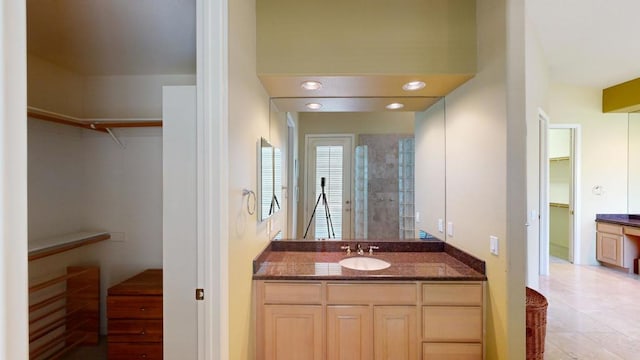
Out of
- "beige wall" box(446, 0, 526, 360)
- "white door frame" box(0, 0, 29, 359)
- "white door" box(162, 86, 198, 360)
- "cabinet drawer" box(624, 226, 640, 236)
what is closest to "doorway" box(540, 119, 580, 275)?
"cabinet drawer" box(624, 226, 640, 236)

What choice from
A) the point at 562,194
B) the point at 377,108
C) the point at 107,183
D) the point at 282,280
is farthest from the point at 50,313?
the point at 562,194

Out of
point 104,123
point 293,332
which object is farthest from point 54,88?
point 293,332

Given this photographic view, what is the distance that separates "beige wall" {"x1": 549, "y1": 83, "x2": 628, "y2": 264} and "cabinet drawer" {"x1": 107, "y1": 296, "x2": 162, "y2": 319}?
243 inches

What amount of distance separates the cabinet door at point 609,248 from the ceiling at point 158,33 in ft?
8.62

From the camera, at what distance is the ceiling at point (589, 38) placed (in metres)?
2.88

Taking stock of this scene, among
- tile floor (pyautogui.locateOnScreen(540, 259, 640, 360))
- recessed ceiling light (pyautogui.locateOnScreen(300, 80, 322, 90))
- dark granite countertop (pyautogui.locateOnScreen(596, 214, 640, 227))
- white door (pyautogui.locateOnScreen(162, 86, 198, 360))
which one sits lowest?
tile floor (pyautogui.locateOnScreen(540, 259, 640, 360))

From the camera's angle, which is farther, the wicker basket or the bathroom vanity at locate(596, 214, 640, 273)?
the bathroom vanity at locate(596, 214, 640, 273)

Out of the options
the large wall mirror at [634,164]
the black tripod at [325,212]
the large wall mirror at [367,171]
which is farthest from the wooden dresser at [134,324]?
the large wall mirror at [634,164]

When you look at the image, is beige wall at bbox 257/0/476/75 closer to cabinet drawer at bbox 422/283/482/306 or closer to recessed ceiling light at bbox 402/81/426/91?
→ recessed ceiling light at bbox 402/81/426/91

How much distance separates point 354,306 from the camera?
1861 millimetres

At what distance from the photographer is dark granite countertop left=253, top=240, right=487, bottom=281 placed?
73.2 inches

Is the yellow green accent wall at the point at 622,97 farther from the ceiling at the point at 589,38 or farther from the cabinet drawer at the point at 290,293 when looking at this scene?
the cabinet drawer at the point at 290,293

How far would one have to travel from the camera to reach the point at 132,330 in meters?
2.15

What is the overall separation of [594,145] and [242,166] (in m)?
6.02
